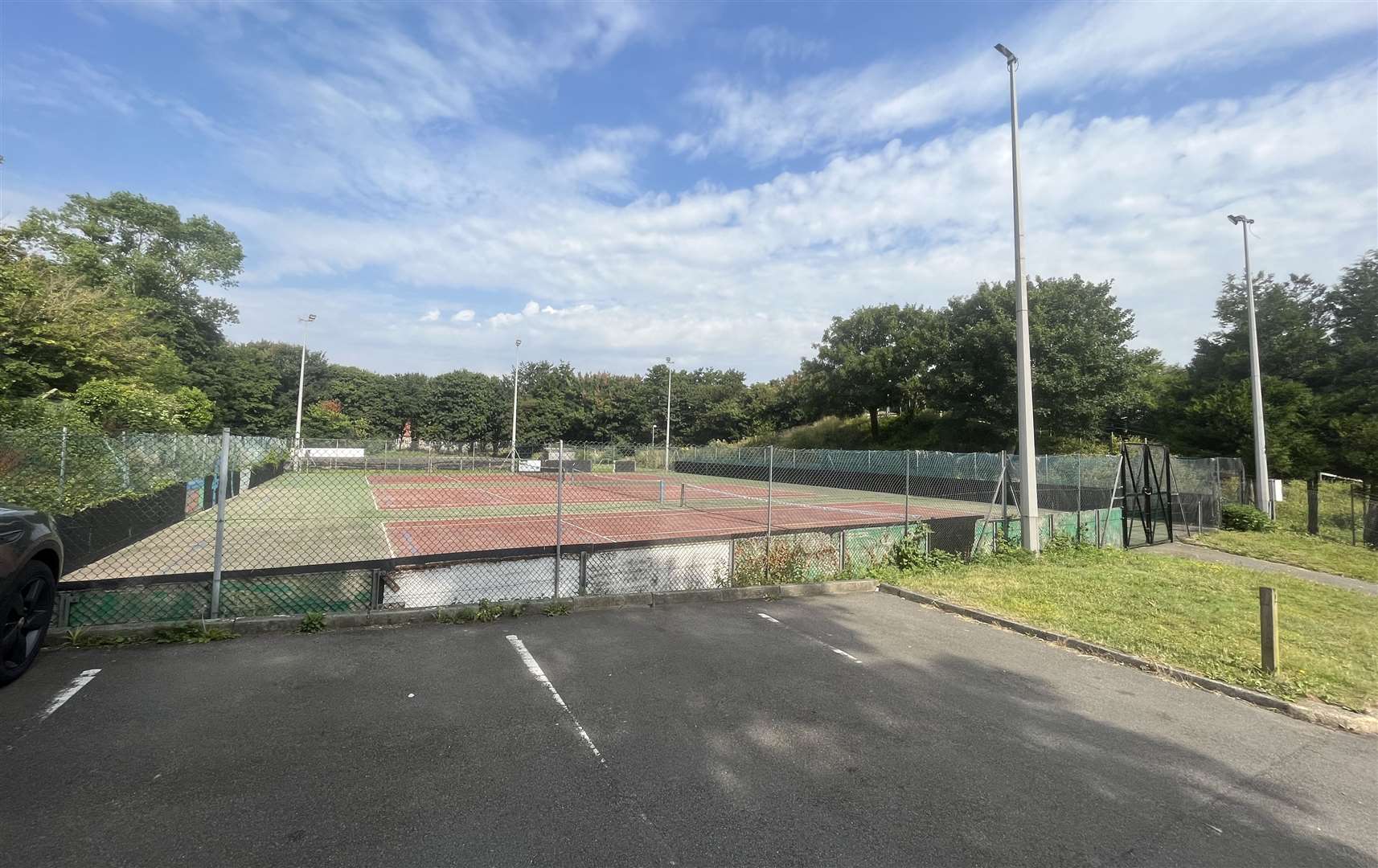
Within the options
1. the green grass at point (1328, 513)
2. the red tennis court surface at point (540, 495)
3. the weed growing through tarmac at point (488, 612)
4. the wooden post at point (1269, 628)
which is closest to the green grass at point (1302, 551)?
the green grass at point (1328, 513)

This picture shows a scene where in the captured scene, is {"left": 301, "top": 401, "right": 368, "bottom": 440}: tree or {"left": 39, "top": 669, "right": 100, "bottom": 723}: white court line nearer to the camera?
{"left": 39, "top": 669, "right": 100, "bottom": 723}: white court line

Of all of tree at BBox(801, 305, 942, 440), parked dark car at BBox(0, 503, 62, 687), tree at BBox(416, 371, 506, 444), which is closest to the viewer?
parked dark car at BBox(0, 503, 62, 687)

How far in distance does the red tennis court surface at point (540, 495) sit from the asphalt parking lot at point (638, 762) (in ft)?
62.5

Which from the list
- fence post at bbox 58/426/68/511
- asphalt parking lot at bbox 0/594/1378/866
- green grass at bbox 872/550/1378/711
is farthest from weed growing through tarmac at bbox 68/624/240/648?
green grass at bbox 872/550/1378/711

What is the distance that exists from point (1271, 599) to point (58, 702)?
10383mm

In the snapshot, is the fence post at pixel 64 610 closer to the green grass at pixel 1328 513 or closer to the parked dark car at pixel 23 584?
the parked dark car at pixel 23 584

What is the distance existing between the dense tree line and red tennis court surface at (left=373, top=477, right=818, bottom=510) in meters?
8.47

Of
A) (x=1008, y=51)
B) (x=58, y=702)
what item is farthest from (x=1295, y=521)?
(x=58, y=702)

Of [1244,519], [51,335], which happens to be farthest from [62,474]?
[1244,519]

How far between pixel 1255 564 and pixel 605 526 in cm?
1658

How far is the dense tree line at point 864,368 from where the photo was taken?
1596 cm

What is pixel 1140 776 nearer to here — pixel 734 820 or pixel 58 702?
pixel 734 820

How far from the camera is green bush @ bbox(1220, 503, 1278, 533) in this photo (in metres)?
18.2

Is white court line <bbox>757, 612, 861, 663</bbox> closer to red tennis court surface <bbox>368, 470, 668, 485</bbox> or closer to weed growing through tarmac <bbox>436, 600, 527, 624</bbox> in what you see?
weed growing through tarmac <bbox>436, 600, 527, 624</bbox>
